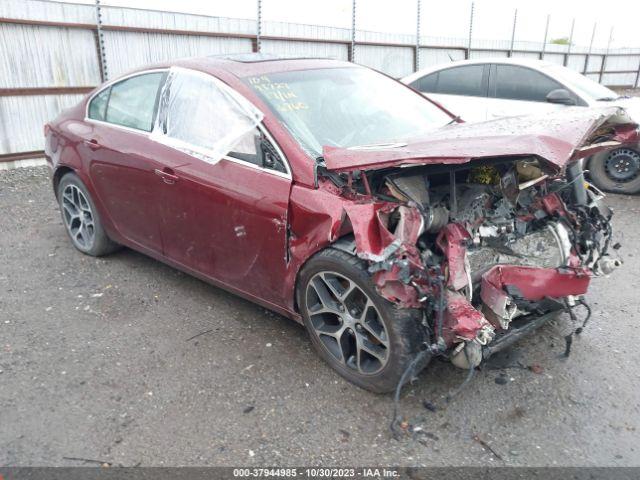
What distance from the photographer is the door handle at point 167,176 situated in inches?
139

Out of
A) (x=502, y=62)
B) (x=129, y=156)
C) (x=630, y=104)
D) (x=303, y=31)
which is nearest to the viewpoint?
(x=129, y=156)

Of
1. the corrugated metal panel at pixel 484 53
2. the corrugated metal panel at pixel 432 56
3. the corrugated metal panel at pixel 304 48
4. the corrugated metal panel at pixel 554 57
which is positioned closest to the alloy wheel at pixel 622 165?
the corrugated metal panel at pixel 304 48

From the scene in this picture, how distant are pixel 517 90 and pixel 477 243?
188 inches

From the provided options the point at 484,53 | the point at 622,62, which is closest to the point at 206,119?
the point at 484,53

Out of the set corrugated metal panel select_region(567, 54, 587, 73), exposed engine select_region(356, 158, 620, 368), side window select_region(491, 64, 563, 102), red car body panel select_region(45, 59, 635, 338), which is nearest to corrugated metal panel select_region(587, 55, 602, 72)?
corrugated metal panel select_region(567, 54, 587, 73)

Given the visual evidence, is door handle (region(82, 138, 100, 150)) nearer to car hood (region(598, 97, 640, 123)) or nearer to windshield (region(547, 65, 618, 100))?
car hood (region(598, 97, 640, 123))

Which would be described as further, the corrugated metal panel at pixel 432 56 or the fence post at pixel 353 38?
the corrugated metal panel at pixel 432 56

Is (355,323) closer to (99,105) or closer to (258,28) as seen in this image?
(99,105)

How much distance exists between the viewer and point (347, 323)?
113 inches

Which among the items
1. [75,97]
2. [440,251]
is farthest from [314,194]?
[75,97]

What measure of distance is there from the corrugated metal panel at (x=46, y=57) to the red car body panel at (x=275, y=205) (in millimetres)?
4220

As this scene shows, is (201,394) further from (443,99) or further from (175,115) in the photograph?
(443,99)

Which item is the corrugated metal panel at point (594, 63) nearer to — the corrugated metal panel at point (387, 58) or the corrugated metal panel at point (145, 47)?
the corrugated metal panel at point (387, 58)

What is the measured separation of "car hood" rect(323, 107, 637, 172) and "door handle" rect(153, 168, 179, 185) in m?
1.19
